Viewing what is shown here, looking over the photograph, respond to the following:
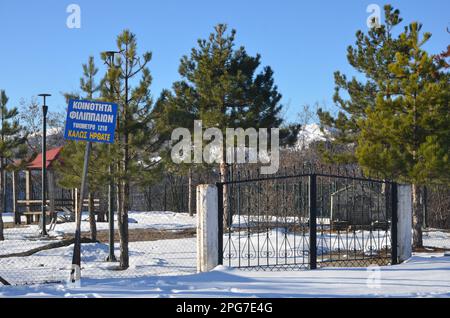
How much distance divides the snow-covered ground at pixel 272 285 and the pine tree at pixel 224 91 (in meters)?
13.2

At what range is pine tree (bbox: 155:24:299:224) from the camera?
22.9 meters

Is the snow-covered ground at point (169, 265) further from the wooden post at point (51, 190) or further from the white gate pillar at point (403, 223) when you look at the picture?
the wooden post at point (51, 190)

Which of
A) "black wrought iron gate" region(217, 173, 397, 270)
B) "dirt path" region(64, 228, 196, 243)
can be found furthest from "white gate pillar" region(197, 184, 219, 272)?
"dirt path" region(64, 228, 196, 243)

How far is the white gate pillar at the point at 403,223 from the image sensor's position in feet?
39.3

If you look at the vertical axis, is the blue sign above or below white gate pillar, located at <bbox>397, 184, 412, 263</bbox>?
above

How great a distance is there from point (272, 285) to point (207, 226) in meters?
1.88

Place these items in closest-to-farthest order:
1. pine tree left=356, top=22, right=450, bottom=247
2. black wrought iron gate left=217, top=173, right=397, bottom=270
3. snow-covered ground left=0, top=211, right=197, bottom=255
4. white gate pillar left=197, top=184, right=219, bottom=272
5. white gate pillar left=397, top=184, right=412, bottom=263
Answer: white gate pillar left=197, top=184, right=219, bottom=272 → black wrought iron gate left=217, top=173, right=397, bottom=270 → white gate pillar left=397, top=184, right=412, bottom=263 → pine tree left=356, top=22, right=450, bottom=247 → snow-covered ground left=0, top=211, right=197, bottom=255

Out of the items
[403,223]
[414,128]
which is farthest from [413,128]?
[403,223]

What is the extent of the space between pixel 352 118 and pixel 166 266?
1054cm

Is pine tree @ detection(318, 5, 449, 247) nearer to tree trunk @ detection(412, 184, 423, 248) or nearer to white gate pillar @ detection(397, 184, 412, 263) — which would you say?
tree trunk @ detection(412, 184, 423, 248)

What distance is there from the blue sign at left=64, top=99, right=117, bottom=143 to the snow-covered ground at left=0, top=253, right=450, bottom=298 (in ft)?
7.11

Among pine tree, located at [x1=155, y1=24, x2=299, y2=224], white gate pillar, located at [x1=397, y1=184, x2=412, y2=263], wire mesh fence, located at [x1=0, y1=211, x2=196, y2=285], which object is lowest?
wire mesh fence, located at [x1=0, y1=211, x2=196, y2=285]

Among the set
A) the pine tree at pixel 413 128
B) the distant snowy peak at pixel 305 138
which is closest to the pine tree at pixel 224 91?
the pine tree at pixel 413 128
